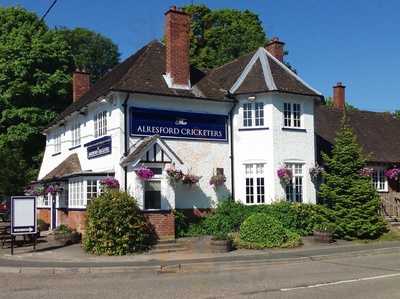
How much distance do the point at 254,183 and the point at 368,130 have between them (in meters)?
12.2

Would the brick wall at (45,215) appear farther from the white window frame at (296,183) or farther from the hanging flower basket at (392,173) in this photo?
the hanging flower basket at (392,173)

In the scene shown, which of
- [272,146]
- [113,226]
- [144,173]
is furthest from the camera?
[272,146]

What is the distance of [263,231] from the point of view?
20.7m

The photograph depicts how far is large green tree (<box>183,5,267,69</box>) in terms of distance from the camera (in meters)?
48.6

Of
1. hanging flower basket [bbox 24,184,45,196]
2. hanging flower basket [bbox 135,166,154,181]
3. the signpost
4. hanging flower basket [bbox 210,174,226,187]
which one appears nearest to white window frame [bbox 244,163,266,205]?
hanging flower basket [bbox 210,174,226,187]

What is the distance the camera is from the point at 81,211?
22578 millimetres

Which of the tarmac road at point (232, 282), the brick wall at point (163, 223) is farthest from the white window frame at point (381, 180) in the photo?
the brick wall at point (163, 223)

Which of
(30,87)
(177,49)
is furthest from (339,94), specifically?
(30,87)

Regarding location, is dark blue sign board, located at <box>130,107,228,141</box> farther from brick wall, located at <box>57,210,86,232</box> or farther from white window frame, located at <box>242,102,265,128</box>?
brick wall, located at <box>57,210,86,232</box>

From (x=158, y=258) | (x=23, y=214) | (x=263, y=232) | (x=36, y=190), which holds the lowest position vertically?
(x=158, y=258)

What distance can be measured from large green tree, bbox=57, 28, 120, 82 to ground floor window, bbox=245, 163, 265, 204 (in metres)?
40.1

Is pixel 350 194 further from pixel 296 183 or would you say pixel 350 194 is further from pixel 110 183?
pixel 110 183

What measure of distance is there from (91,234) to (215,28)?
117 feet

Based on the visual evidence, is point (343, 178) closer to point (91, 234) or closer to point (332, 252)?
point (332, 252)
